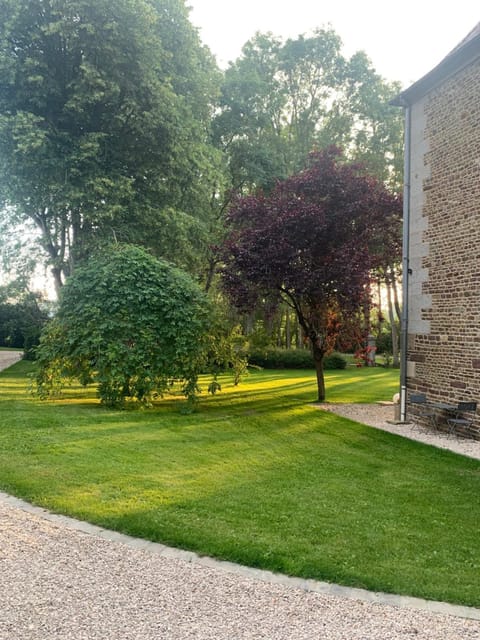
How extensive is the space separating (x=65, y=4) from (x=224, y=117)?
36.6ft

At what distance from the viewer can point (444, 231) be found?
1102cm

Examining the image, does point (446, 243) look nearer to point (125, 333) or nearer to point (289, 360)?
point (125, 333)

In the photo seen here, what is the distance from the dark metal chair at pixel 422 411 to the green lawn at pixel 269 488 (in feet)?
3.90

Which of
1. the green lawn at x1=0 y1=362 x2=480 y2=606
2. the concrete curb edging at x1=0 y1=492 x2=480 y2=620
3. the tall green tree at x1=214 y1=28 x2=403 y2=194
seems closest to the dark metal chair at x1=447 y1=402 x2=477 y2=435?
the green lawn at x1=0 y1=362 x2=480 y2=606

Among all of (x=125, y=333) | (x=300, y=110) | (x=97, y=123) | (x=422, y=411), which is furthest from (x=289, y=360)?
(x=125, y=333)

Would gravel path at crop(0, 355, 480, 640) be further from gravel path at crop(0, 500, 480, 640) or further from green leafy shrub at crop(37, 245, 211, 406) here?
green leafy shrub at crop(37, 245, 211, 406)

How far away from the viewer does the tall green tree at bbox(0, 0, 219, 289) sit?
16.1 metres

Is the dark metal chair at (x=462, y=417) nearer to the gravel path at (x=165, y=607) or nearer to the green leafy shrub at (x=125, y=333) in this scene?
the green leafy shrub at (x=125, y=333)

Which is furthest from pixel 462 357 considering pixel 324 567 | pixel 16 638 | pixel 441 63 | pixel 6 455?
pixel 16 638

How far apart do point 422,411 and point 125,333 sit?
6815 mm

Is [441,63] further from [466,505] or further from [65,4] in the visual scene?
[65,4]

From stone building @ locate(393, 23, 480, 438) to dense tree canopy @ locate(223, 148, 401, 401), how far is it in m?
1.61

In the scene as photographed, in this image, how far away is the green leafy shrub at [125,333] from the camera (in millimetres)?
12039

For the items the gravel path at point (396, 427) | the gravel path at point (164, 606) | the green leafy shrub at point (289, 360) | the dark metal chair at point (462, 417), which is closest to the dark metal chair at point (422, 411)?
the gravel path at point (396, 427)
